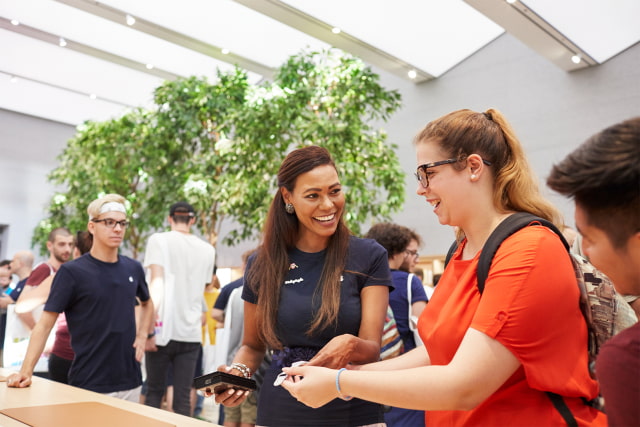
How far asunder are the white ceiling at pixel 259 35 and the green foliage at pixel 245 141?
914mm

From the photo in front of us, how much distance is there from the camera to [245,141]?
6.73m

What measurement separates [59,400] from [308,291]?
Result: 110 centimetres

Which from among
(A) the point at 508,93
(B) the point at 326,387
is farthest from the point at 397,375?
(A) the point at 508,93

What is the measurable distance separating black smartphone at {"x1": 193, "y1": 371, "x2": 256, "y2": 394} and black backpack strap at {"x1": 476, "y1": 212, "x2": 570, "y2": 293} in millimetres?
832

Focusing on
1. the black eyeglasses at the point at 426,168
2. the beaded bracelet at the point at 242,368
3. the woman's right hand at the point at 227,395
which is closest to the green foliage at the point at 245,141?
the beaded bracelet at the point at 242,368

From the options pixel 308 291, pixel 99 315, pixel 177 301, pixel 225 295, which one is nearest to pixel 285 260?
pixel 308 291

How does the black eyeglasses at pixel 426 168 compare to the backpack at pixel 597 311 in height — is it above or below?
above

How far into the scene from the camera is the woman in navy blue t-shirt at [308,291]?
1858 mm

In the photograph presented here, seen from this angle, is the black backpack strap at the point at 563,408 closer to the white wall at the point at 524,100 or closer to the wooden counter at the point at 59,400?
the wooden counter at the point at 59,400

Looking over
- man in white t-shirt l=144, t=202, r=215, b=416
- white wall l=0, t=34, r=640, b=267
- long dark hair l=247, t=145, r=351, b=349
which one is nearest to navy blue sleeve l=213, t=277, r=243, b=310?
man in white t-shirt l=144, t=202, r=215, b=416

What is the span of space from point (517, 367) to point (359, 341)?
708 millimetres

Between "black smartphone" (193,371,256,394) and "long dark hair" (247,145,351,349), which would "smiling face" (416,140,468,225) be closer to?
"long dark hair" (247,145,351,349)

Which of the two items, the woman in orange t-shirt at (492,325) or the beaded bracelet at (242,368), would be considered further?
the beaded bracelet at (242,368)

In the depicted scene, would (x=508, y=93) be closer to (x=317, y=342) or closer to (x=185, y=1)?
(x=185, y=1)
